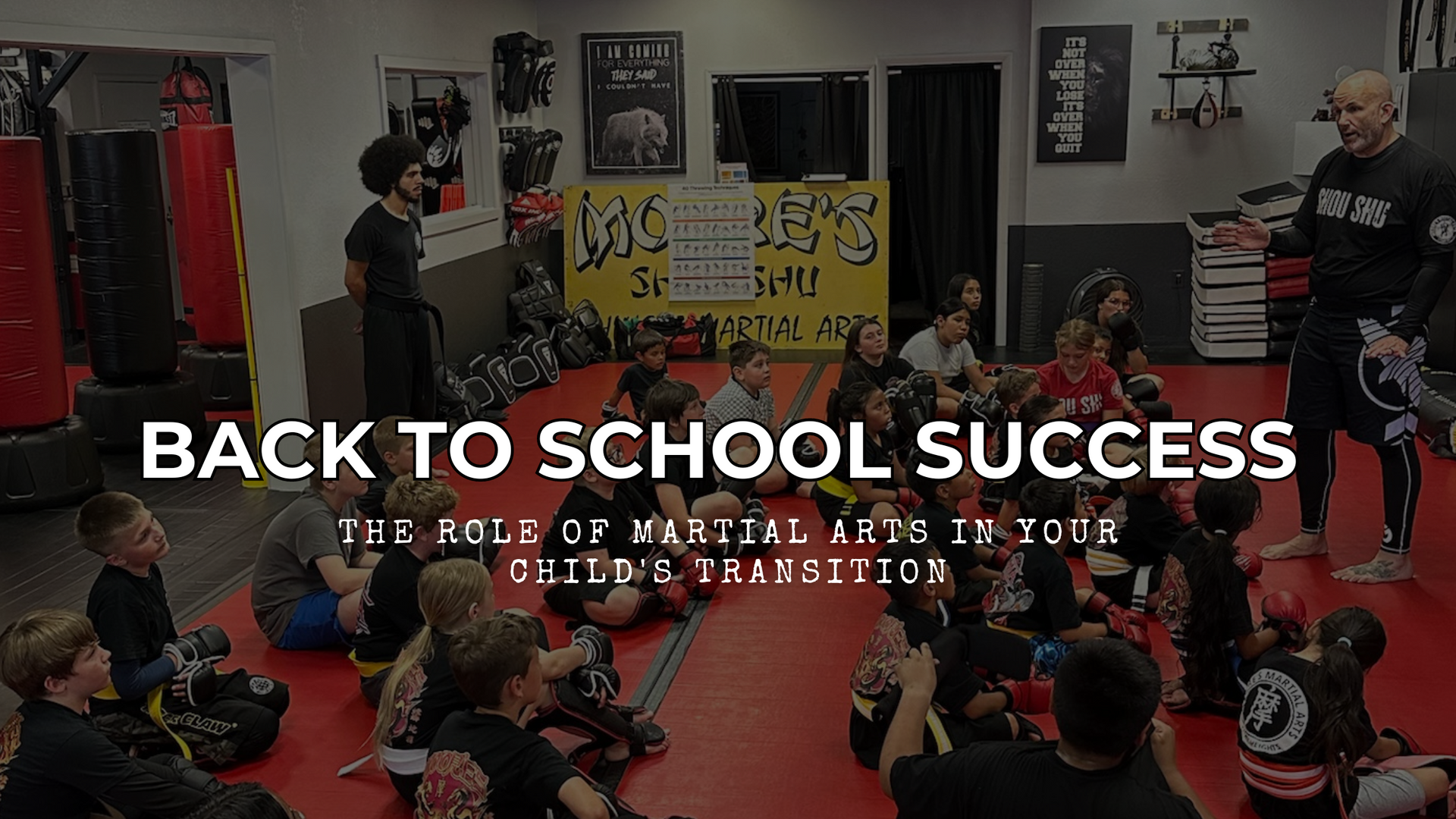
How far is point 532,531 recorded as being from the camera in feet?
21.5

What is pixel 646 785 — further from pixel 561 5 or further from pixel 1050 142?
pixel 561 5

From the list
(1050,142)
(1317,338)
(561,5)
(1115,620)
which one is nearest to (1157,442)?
(1115,620)

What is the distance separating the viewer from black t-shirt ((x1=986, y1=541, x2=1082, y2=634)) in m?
4.38

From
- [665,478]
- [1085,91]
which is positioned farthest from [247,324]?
[1085,91]

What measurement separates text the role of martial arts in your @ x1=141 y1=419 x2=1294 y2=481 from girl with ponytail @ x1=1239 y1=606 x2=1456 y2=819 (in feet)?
3.93

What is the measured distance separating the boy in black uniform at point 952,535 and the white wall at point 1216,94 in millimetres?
6644

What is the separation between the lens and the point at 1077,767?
8.32 feet

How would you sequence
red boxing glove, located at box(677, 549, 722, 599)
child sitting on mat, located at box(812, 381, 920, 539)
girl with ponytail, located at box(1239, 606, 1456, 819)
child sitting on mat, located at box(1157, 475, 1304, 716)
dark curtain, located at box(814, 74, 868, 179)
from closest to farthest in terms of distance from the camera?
1. girl with ponytail, located at box(1239, 606, 1456, 819)
2. child sitting on mat, located at box(1157, 475, 1304, 716)
3. red boxing glove, located at box(677, 549, 722, 599)
4. child sitting on mat, located at box(812, 381, 920, 539)
5. dark curtain, located at box(814, 74, 868, 179)

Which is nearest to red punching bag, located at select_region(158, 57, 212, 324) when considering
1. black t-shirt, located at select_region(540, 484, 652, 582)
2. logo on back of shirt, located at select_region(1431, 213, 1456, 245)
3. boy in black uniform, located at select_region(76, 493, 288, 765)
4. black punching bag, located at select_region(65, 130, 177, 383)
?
black punching bag, located at select_region(65, 130, 177, 383)

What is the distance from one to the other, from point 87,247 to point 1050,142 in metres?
7.50

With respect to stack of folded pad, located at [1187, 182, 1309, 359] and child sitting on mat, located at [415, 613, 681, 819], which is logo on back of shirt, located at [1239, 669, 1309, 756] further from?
stack of folded pad, located at [1187, 182, 1309, 359]

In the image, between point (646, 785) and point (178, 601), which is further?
point (178, 601)

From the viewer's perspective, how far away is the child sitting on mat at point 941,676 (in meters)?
3.72

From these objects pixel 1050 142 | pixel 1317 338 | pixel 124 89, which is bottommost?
pixel 1317 338
